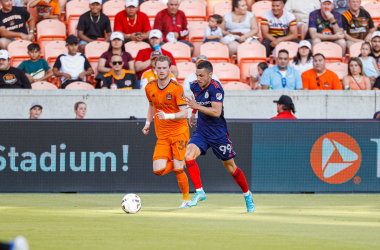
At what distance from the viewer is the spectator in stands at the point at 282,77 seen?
13.4 meters

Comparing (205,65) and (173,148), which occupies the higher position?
(205,65)

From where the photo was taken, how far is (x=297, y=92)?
1312 cm

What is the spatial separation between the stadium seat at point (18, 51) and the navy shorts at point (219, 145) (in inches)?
297

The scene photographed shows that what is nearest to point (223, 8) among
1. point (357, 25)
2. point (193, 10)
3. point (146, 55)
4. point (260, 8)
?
point (193, 10)

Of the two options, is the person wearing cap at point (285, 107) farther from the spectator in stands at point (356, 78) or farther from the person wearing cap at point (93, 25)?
the person wearing cap at point (93, 25)

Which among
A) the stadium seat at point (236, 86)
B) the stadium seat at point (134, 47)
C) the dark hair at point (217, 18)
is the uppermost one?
the dark hair at point (217, 18)

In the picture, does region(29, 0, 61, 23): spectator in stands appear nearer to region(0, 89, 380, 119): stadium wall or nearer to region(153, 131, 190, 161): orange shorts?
region(0, 89, 380, 119): stadium wall

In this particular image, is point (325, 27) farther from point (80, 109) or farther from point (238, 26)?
point (80, 109)

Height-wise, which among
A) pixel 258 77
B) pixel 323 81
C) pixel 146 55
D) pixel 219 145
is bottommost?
pixel 219 145

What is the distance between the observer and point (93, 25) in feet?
49.1

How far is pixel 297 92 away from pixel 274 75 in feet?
2.43

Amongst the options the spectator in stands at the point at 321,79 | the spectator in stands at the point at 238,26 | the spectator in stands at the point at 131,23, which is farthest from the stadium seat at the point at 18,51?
the spectator in stands at the point at 321,79

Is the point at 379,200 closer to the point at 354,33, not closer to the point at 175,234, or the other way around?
the point at 175,234

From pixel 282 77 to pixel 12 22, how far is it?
7123 millimetres
